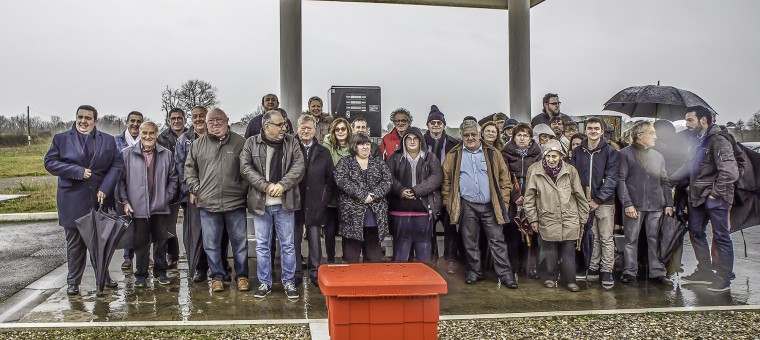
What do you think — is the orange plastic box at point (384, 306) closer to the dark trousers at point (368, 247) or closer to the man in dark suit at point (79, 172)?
the dark trousers at point (368, 247)

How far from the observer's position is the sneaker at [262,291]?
20.7ft

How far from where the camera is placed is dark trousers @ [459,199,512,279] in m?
7.02

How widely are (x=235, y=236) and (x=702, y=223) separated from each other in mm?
5150

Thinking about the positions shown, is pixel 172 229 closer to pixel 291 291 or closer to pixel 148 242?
pixel 148 242

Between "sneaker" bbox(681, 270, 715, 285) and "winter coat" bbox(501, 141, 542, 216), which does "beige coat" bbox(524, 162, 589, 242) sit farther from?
"sneaker" bbox(681, 270, 715, 285)

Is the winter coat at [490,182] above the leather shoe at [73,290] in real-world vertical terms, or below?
above

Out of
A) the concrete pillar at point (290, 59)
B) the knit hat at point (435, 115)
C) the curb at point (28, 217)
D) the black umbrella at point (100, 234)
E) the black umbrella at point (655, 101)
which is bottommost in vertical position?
the curb at point (28, 217)

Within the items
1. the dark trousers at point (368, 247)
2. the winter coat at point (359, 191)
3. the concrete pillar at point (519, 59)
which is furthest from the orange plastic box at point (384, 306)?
the concrete pillar at point (519, 59)

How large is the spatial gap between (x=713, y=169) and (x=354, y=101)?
5354 mm

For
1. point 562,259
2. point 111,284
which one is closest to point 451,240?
point 562,259

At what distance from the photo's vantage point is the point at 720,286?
670 centimetres

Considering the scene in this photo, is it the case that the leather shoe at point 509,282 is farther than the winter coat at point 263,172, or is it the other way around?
the leather shoe at point 509,282

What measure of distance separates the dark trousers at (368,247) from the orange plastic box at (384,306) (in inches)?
129

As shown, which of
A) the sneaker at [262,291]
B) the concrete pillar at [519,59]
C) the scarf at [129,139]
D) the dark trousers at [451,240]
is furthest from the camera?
the concrete pillar at [519,59]
